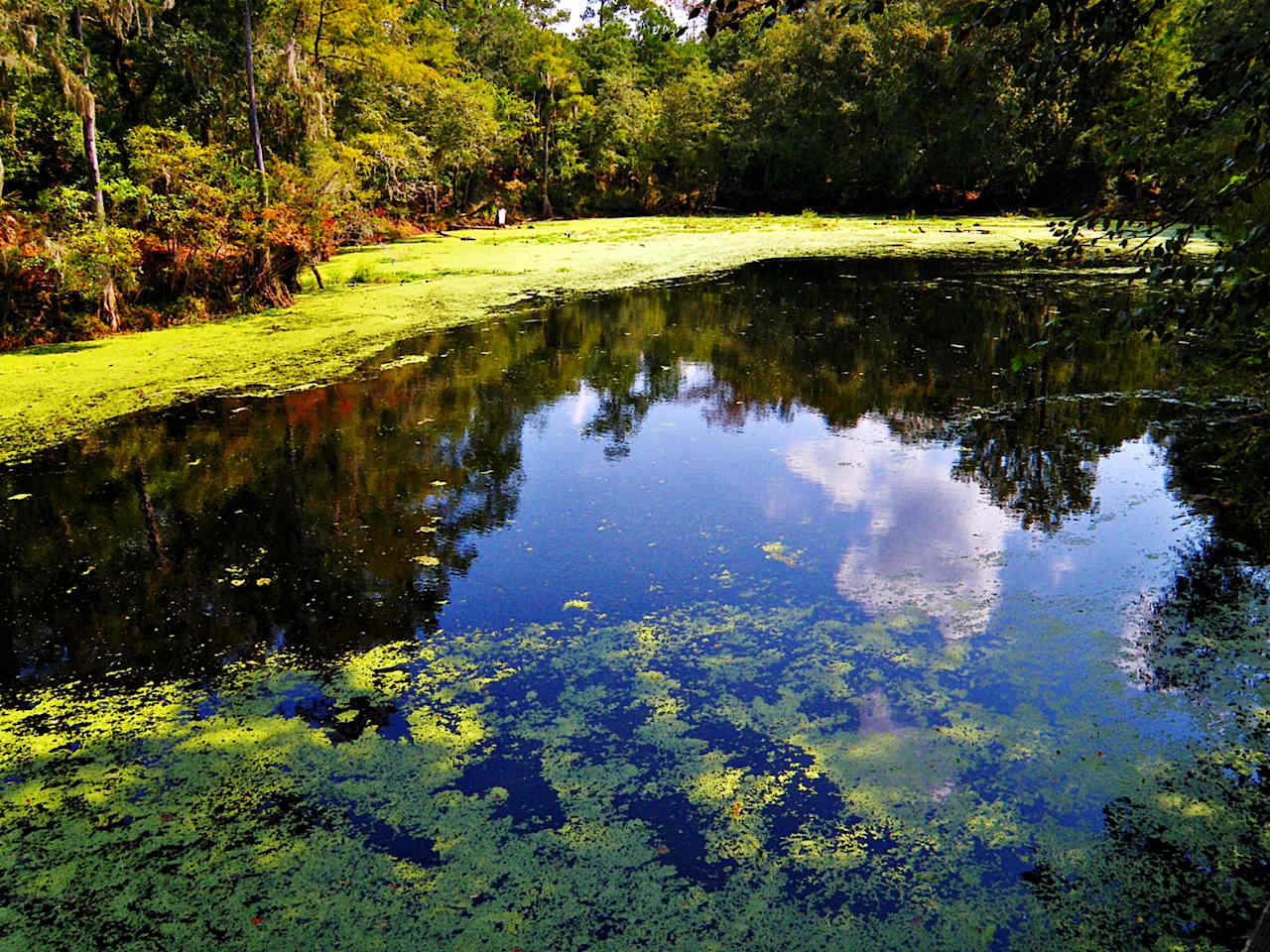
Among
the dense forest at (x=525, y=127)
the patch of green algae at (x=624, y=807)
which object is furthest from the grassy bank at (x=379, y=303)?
the patch of green algae at (x=624, y=807)

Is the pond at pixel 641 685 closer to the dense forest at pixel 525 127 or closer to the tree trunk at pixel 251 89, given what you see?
the dense forest at pixel 525 127

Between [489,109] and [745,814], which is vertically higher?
[489,109]

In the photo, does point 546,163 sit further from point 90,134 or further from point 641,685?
point 641,685

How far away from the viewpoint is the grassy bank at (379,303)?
7480 millimetres

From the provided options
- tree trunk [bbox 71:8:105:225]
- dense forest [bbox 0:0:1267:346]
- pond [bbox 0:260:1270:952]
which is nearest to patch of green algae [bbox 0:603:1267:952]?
pond [bbox 0:260:1270:952]

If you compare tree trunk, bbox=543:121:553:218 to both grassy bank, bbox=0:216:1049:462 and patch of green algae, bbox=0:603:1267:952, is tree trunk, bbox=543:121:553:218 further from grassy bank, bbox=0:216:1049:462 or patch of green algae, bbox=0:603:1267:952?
patch of green algae, bbox=0:603:1267:952

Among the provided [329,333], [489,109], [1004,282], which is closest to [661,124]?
[489,109]

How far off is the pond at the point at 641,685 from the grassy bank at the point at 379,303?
1.25 meters

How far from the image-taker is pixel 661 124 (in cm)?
3478

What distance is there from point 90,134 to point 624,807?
10.6 metres

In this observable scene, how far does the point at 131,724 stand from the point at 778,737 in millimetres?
2242

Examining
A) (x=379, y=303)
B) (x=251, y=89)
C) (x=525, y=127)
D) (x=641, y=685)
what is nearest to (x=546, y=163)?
(x=525, y=127)

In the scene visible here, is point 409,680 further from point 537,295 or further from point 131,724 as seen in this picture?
point 537,295

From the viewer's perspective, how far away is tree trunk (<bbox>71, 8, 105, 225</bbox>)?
9.56 metres
